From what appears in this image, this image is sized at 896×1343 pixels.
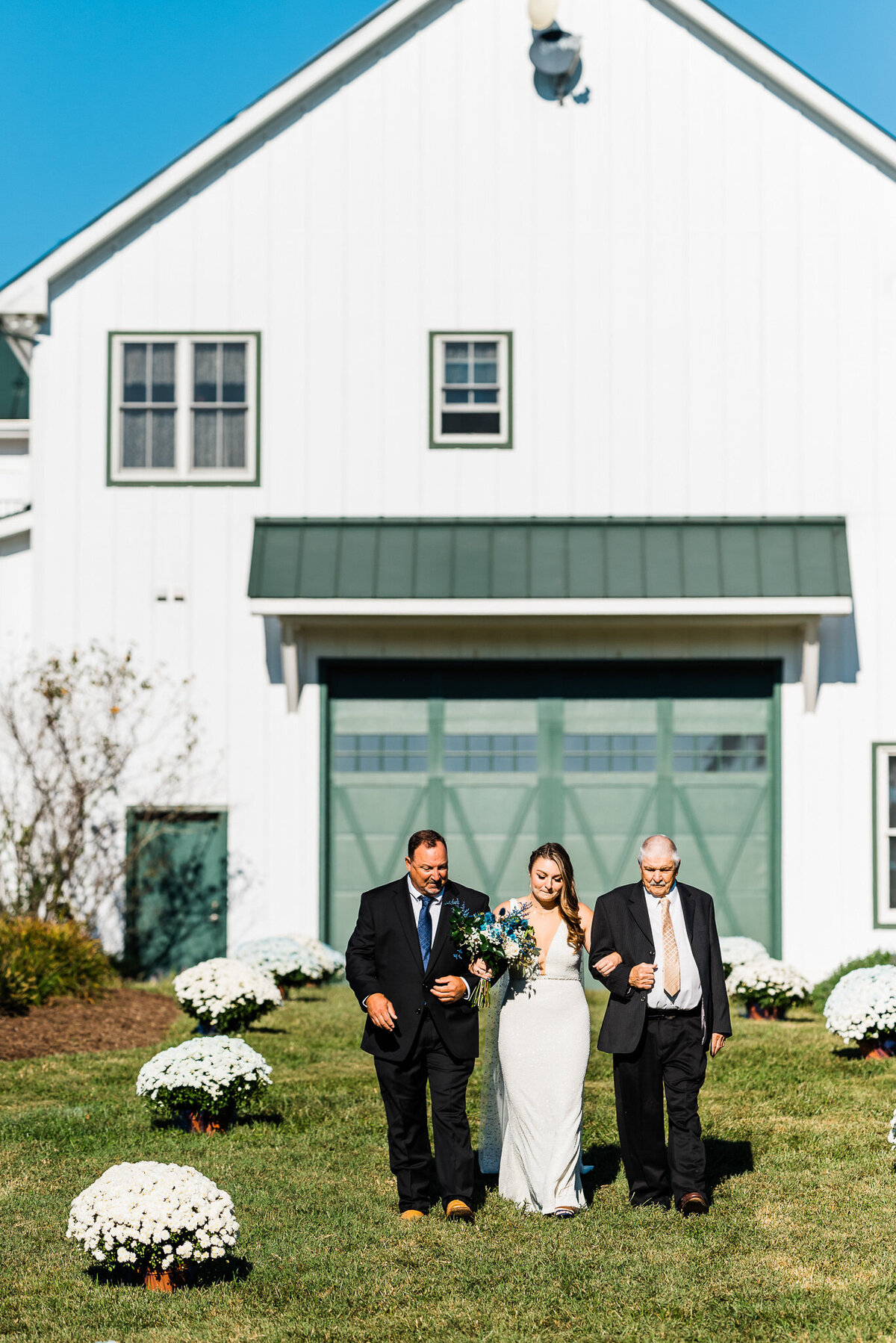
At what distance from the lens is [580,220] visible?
53.8ft

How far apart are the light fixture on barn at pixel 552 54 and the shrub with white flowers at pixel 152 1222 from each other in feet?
44.0

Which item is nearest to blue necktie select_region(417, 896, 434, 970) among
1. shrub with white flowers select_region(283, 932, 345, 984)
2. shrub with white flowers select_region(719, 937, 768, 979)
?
shrub with white flowers select_region(719, 937, 768, 979)

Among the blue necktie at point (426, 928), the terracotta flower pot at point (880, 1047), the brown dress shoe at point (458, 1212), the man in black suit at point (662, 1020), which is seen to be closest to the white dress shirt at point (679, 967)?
the man in black suit at point (662, 1020)

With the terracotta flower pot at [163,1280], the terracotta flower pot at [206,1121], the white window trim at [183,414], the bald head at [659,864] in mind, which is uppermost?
the white window trim at [183,414]

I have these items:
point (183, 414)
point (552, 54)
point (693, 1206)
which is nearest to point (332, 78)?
point (552, 54)

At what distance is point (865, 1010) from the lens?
36.0 feet

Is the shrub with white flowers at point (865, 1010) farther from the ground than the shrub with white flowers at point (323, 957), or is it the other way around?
the shrub with white flowers at point (865, 1010)

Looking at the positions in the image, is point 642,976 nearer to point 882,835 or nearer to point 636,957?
point 636,957

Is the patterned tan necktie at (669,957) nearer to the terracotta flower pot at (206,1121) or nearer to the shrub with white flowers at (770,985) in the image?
the terracotta flower pot at (206,1121)

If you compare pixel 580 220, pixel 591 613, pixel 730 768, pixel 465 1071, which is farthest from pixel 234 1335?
pixel 580 220

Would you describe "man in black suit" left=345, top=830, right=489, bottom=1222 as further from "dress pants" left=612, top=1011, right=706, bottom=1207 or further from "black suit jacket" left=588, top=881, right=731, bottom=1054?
"dress pants" left=612, top=1011, right=706, bottom=1207

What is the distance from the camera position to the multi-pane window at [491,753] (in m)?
16.3

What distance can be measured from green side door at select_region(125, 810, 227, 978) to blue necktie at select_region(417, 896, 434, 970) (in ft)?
29.5

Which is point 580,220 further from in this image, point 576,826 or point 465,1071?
point 465,1071
